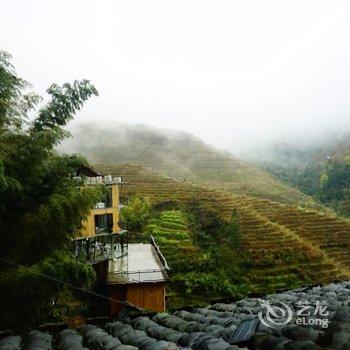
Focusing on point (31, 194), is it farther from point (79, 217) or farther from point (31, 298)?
point (31, 298)

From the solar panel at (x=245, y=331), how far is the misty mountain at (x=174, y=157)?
64.9 metres

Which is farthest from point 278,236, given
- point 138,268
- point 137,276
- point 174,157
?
point 174,157

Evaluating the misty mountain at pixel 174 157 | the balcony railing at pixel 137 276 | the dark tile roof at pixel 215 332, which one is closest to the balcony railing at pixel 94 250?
the balcony railing at pixel 137 276

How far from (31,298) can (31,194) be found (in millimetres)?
1958

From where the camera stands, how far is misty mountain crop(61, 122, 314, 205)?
80.1m

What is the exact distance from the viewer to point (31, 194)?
789 centimetres

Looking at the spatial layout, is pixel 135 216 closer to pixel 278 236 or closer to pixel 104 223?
pixel 278 236

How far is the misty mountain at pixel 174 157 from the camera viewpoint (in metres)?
80.1

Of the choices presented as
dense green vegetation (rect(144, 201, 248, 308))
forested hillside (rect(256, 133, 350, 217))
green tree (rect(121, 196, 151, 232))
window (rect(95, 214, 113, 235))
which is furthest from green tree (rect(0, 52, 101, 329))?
forested hillside (rect(256, 133, 350, 217))

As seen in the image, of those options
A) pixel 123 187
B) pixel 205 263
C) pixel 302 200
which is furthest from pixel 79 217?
pixel 302 200

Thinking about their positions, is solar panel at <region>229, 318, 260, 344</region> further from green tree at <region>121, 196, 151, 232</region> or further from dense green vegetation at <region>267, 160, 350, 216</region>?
dense green vegetation at <region>267, 160, 350, 216</region>

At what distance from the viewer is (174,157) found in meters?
104

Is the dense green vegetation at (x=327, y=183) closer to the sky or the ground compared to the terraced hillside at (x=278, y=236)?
closer to the sky

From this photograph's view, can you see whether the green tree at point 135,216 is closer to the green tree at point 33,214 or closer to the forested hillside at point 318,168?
the green tree at point 33,214
